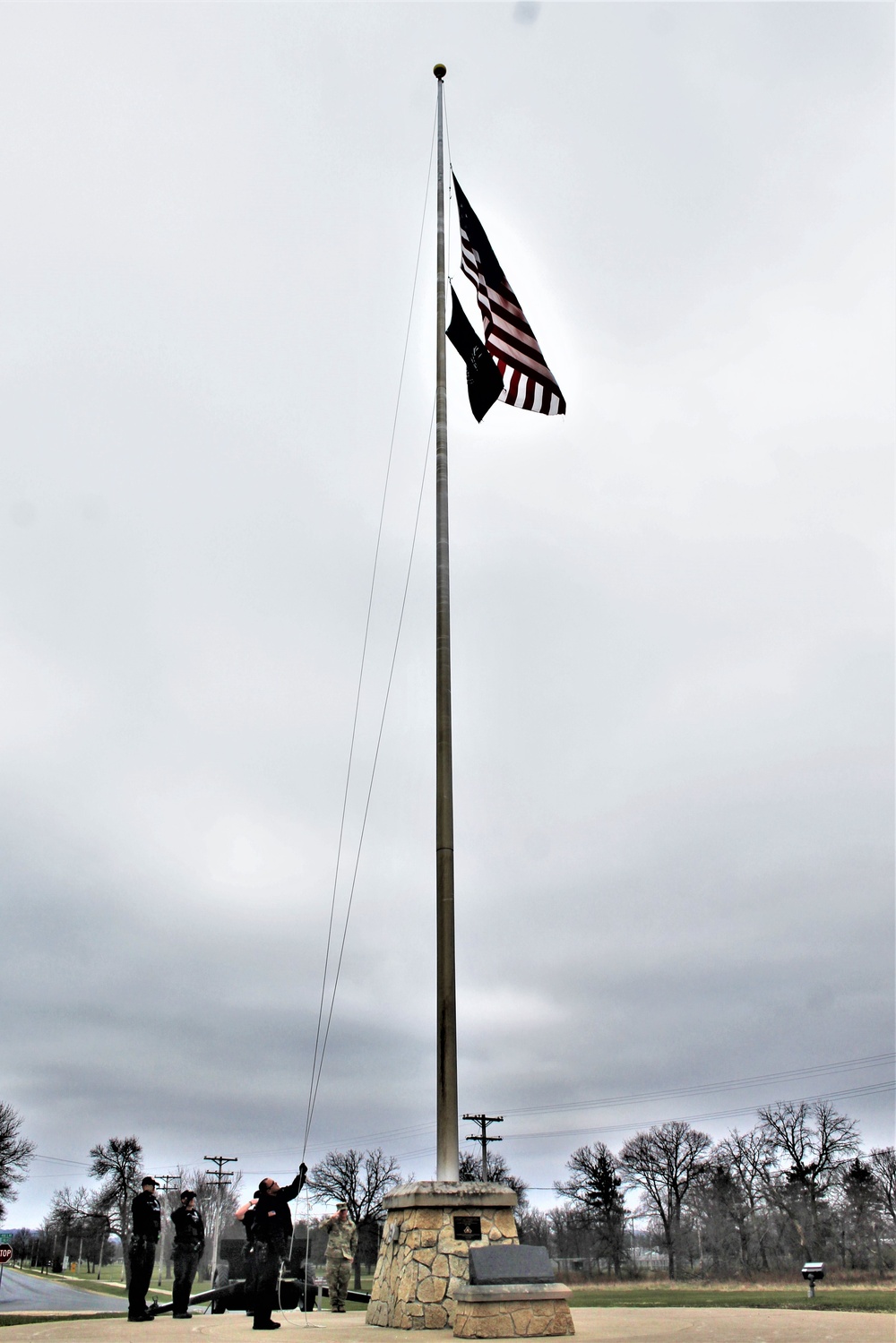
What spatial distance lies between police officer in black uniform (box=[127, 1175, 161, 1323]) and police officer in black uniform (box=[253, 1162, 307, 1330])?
50.7 inches

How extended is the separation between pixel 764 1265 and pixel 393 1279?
4865cm

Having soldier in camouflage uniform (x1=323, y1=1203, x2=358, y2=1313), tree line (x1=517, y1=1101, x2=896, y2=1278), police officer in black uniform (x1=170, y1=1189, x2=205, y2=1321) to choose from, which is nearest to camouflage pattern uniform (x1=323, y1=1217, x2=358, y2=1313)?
soldier in camouflage uniform (x1=323, y1=1203, x2=358, y2=1313)

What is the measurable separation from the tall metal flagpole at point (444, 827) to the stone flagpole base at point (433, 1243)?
341 mm

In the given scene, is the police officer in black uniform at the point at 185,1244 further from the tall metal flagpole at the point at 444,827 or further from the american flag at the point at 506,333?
the american flag at the point at 506,333

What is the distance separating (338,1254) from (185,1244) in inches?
114

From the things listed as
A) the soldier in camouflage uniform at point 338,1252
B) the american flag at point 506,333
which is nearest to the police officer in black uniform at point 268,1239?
the soldier in camouflage uniform at point 338,1252

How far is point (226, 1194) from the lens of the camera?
4306 centimetres

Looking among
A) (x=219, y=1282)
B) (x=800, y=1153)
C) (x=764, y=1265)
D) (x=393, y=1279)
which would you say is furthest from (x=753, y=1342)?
(x=800, y=1153)

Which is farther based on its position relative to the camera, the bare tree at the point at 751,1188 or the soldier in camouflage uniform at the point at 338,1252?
the bare tree at the point at 751,1188

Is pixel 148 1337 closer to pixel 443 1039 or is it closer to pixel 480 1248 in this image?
pixel 480 1248

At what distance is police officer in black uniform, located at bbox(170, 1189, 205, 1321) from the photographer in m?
10.1

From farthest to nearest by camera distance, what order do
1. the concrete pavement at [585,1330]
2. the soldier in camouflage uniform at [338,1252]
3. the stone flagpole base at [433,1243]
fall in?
the soldier in camouflage uniform at [338,1252], the stone flagpole base at [433,1243], the concrete pavement at [585,1330]

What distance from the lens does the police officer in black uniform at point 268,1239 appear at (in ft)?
30.3

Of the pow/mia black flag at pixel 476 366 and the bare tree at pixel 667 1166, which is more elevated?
the pow/mia black flag at pixel 476 366
